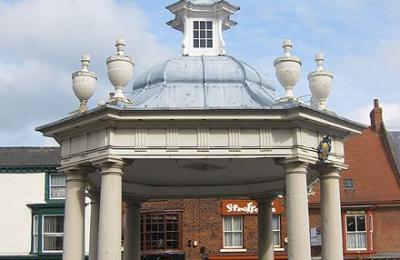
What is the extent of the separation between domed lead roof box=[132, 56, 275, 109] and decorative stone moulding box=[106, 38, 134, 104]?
0.73m

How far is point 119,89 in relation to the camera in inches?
945

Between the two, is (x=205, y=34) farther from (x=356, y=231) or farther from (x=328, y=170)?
(x=356, y=231)

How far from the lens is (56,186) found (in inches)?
2657

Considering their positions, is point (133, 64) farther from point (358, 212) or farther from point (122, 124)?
point (358, 212)

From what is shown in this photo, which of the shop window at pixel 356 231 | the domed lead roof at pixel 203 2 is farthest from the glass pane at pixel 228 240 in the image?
the domed lead roof at pixel 203 2

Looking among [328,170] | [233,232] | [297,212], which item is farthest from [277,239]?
[297,212]

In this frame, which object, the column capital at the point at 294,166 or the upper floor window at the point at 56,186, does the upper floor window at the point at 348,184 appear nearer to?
the upper floor window at the point at 56,186

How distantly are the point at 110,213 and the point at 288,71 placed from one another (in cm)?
700

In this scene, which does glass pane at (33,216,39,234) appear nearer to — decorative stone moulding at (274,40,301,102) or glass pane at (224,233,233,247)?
glass pane at (224,233,233,247)

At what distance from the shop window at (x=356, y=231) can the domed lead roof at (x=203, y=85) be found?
45.0 m

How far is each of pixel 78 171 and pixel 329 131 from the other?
327 inches

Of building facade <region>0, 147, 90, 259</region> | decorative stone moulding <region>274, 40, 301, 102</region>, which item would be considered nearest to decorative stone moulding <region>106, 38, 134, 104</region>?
decorative stone moulding <region>274, 40, 301, 102</region>

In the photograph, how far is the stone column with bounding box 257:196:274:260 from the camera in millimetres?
32500

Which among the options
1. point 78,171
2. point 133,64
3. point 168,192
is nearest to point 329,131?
point 133,64
